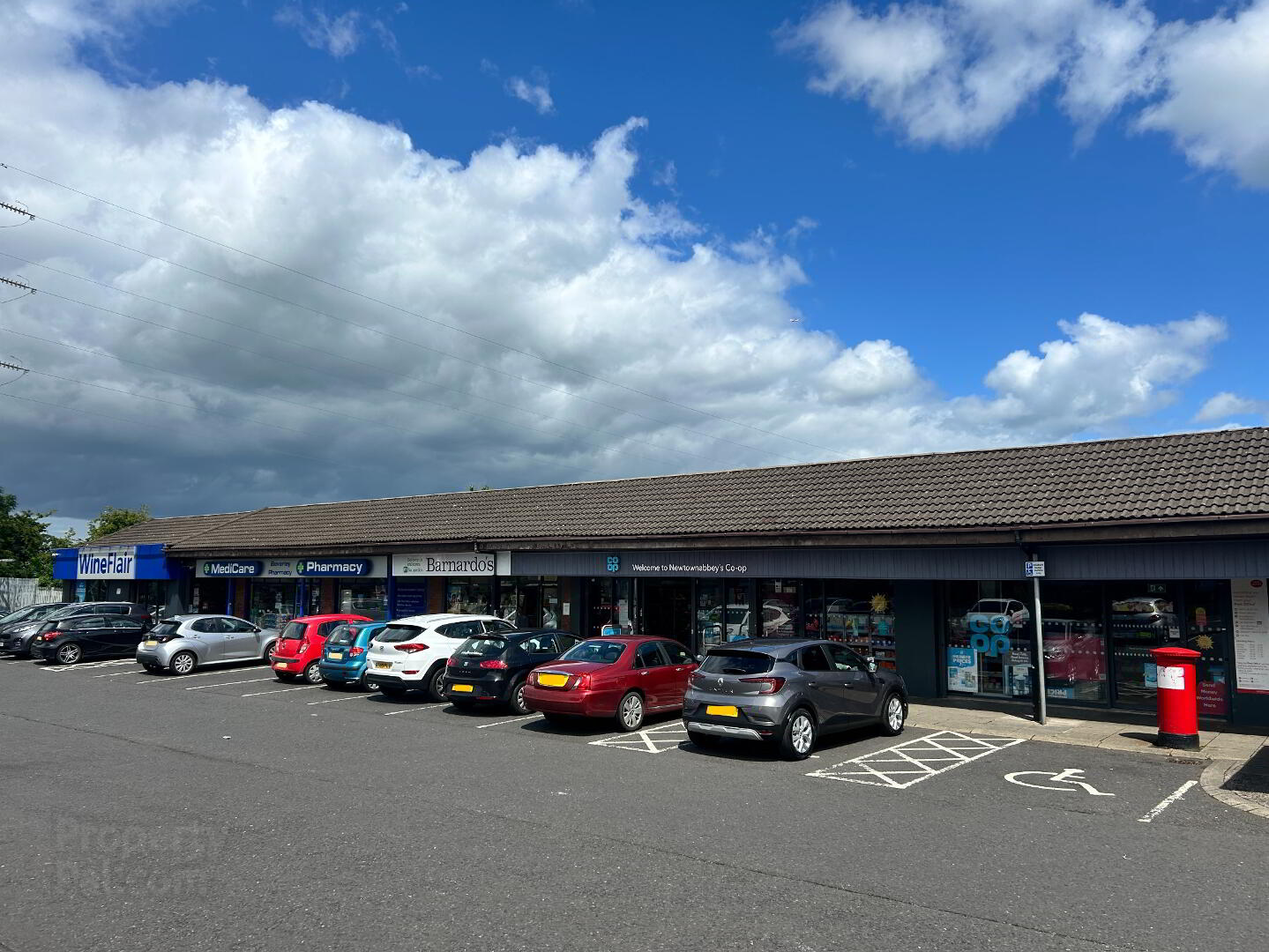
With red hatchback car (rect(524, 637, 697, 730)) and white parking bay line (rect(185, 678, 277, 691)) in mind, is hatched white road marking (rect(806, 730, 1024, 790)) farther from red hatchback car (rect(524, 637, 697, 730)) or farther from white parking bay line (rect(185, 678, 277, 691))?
white parking bay line (rect(185, 678, 277, 691))

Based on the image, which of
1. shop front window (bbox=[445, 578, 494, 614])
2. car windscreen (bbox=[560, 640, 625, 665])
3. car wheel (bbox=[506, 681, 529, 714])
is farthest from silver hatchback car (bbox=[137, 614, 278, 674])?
car windscreen (bbox=[560, 640, 625, 665])

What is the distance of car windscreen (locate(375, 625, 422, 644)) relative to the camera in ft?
56.6

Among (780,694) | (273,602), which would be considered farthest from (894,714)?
(273,602)

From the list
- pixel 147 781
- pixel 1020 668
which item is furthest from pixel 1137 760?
pixel 147 781

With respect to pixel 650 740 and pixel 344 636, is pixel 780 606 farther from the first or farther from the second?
pixel 344 636

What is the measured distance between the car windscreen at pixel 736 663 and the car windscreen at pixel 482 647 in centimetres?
Result: 442

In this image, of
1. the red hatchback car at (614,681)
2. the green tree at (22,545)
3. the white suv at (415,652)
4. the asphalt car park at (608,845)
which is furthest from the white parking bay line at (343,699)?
the green tree at (22,545)

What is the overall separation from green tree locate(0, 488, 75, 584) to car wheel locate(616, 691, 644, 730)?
55297mm

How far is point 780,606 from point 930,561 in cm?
426

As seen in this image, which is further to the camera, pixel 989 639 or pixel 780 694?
pixel 989 639

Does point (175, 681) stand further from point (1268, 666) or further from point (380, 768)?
point (1268, 666)

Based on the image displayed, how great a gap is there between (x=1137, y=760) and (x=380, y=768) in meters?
9.18

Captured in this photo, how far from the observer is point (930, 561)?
1614 centimetres

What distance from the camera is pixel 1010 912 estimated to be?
19.2ft
